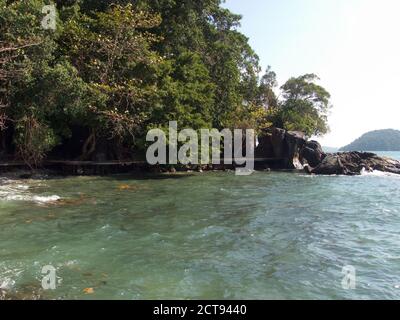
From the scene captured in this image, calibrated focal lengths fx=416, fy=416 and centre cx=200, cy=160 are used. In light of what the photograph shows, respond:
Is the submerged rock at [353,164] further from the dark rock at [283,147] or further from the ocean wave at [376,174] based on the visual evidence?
the dark rock at [283,147]

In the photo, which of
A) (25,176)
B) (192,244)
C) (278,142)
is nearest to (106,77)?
(25,176)

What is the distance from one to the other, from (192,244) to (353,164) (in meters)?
29.3

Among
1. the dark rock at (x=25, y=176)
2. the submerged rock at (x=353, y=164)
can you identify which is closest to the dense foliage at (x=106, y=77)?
the dark rock at (x=25, y=176)

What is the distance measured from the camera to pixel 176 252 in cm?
981

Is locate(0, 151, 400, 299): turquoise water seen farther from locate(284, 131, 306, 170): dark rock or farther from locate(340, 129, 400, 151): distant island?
locate(340, 129, 400, 151): distant island

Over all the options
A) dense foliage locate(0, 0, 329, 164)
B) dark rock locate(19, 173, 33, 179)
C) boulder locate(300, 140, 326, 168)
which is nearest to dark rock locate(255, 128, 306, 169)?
boulder locate(300, 140, 326, 168)

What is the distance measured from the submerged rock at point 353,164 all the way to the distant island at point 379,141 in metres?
147

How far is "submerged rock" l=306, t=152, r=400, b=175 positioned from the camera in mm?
34750

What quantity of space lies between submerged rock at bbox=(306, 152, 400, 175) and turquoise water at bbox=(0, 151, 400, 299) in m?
15.4

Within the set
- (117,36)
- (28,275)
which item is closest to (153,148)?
(117,36)

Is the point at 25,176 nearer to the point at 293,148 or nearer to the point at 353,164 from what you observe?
the point at 293,148

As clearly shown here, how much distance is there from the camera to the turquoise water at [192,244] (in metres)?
7.68

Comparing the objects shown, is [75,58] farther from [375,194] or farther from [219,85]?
[375,194]
